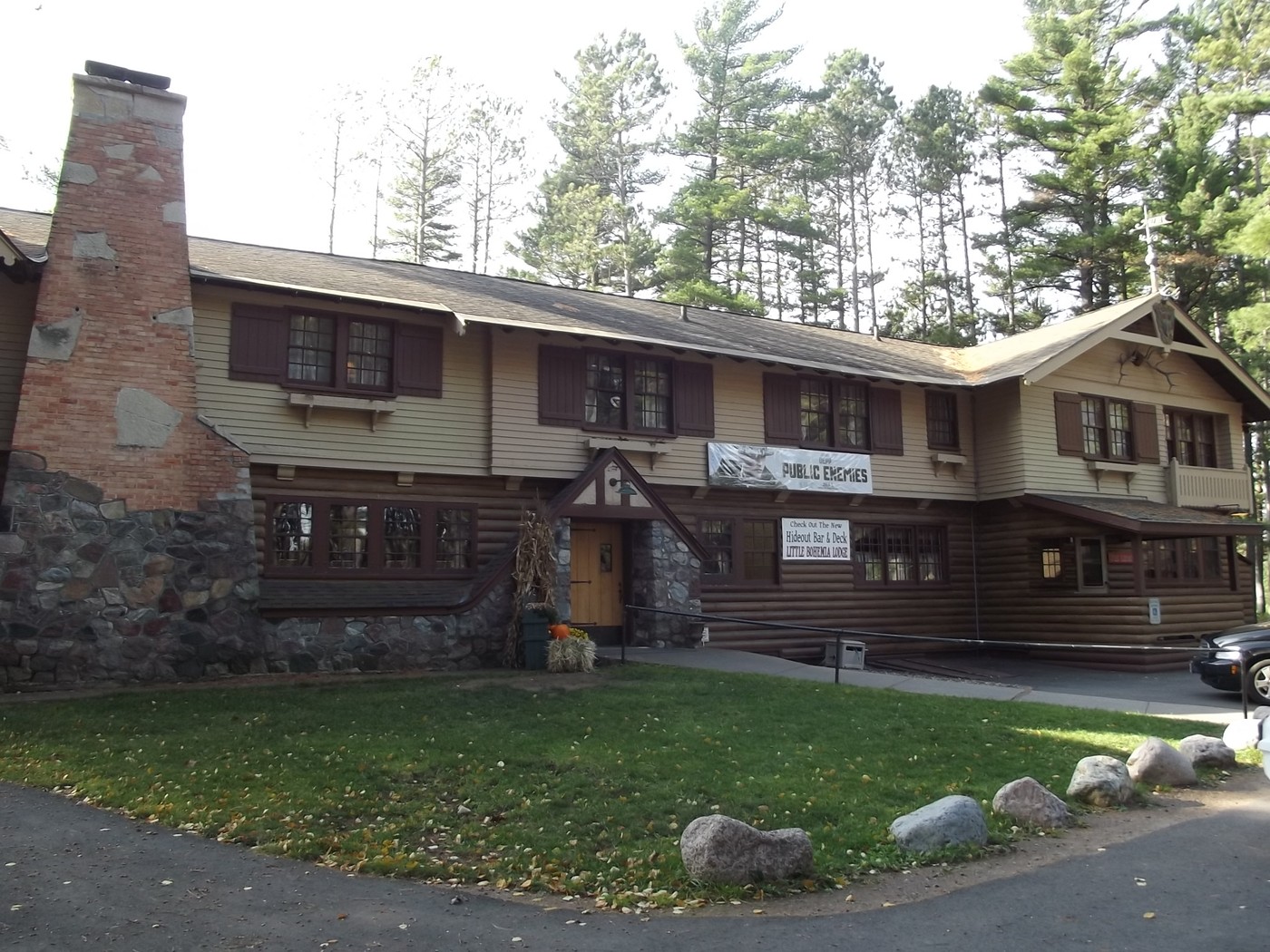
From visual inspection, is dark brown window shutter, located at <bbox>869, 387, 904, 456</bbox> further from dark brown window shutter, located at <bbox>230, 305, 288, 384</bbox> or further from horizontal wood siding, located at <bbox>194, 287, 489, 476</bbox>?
dark brown window shutter, located at <bbox>230, 305, 288, 384</bbox>

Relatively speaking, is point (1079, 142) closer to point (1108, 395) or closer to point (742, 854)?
point (1108, 395)

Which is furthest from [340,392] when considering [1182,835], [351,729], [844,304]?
[844,304]

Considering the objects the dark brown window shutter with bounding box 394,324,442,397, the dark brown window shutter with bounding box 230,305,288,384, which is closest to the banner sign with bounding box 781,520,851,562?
the dark brown window shutter with bounding box 394,324,442,397

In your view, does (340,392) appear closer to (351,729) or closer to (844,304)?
(351,729)

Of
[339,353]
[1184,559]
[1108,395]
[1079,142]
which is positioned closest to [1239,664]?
[1184,559]

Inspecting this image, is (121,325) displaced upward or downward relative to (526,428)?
upward

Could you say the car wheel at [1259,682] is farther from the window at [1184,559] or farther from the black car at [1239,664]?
the window at [1184,559]

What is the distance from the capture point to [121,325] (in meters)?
13.4

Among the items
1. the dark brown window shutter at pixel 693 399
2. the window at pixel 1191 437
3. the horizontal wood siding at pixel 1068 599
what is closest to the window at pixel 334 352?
the dark brown window shutter at pixel 693 399

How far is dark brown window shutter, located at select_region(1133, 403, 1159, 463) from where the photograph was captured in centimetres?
2347

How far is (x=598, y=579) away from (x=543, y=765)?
9471mm

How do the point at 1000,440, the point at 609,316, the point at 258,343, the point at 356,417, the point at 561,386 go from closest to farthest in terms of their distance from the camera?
the point at 258,343 < the point at 356,417 < the point at 561,386 < the point at 609,316 < the point at 1000,440

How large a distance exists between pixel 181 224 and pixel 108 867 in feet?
35.5

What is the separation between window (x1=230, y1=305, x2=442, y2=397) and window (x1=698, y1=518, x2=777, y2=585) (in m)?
6.07
